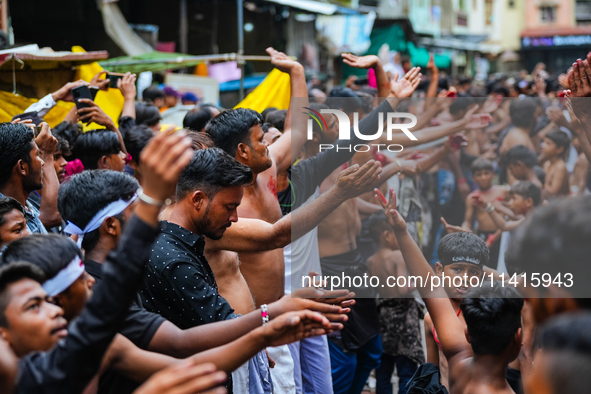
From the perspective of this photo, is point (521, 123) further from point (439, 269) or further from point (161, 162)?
point (161, 162)

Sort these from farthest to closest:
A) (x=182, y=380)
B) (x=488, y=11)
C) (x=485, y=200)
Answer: (x=488, y=11) < (x=485, y=200) < (x=182, y=380)

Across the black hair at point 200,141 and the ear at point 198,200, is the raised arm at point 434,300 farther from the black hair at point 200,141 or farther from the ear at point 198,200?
A: the black hair at point 200,141

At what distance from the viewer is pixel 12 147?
10.7 ft

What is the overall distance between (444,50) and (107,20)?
2521 centimetres

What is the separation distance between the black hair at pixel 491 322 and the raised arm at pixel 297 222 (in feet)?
2.91

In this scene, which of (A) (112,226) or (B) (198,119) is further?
(B) (198,119)

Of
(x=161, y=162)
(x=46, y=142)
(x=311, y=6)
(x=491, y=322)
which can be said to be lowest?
(x=491, y=322)

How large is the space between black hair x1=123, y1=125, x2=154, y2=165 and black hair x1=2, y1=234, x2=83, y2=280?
298 cm

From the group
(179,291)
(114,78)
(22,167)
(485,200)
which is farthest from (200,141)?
(114,78)

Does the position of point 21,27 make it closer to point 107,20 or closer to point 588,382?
point 107,20

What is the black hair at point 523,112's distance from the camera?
5637 millimetres

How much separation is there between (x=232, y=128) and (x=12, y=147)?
4.06ft

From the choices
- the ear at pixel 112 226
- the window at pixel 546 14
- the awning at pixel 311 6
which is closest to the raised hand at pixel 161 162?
the ear at pixel 112 226

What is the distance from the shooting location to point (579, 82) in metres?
3.23
